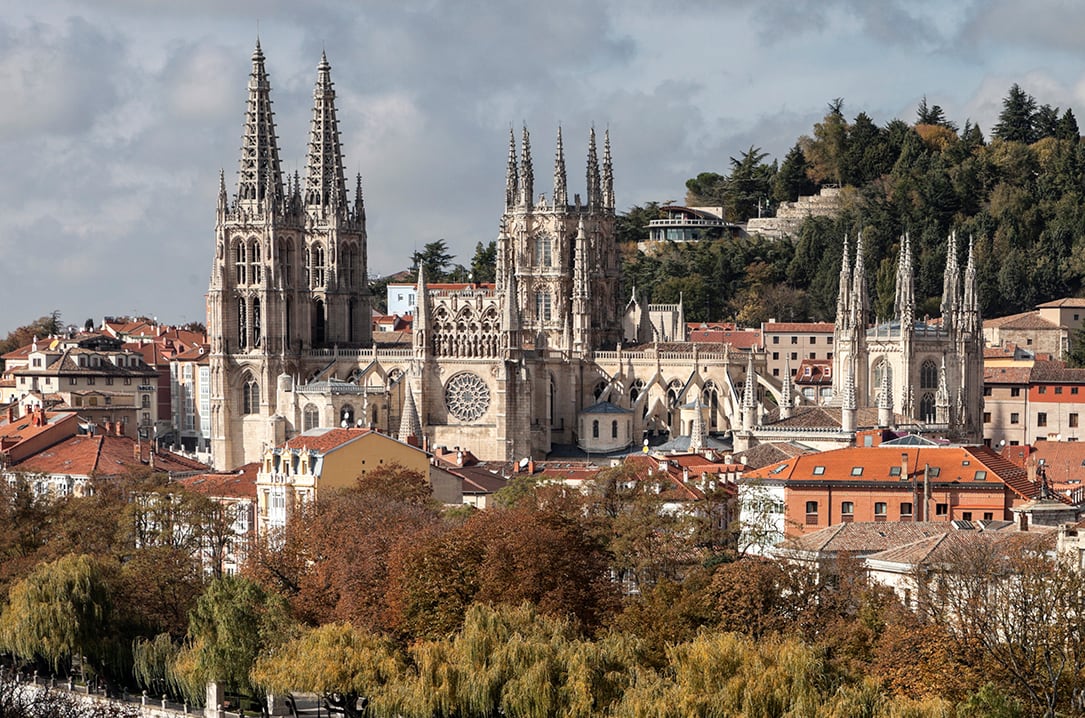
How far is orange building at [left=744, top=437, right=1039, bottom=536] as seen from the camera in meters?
72.6

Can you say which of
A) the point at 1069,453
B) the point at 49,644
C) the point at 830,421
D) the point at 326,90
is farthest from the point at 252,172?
the point at 49,644

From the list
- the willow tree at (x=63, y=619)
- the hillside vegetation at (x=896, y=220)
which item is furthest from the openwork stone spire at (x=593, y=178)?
the willow tree at (x=63, y=619)

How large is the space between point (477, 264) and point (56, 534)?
92919 mm

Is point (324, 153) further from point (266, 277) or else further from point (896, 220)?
point (896, 220)

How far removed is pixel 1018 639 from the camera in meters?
49.5

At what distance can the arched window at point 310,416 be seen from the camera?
11294 centimetres

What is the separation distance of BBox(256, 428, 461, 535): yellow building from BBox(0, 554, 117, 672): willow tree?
10.2 m

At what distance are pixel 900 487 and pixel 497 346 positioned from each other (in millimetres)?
42617

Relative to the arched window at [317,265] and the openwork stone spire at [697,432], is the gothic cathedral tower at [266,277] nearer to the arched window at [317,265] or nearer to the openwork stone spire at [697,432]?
the arched window at [317,265]

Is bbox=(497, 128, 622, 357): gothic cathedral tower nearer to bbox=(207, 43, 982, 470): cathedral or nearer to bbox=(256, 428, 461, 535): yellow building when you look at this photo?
bbox=(207, 43, 982, 470): cathedral

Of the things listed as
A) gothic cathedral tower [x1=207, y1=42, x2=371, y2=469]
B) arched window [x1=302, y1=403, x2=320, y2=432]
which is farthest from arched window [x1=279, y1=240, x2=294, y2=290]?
arched window [x1=302, y1=403, x2=320, y2=432]

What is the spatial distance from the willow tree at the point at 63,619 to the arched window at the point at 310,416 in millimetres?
45621

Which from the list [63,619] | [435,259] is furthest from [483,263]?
[63,619]

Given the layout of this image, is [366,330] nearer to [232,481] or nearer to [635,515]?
[232,481]
